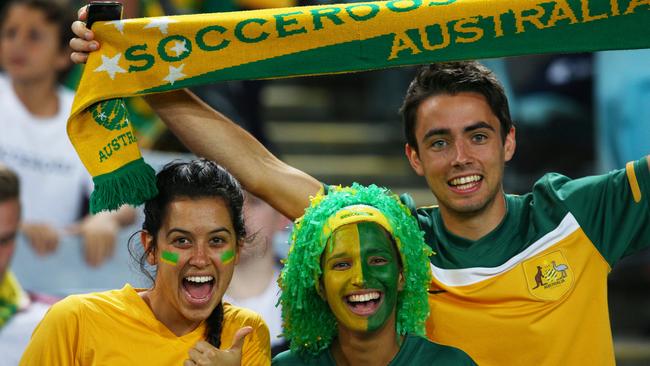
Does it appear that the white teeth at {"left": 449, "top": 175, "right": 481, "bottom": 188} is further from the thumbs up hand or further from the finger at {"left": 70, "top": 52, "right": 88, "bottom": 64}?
the finger at {"left": 70, "top": 52, "right": 88, "bottom": 64}

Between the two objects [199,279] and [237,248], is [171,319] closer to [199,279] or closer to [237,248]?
[199,279]

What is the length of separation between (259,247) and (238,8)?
2.06 m

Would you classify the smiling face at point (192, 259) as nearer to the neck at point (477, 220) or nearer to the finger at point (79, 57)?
the finger at point (79, 57)

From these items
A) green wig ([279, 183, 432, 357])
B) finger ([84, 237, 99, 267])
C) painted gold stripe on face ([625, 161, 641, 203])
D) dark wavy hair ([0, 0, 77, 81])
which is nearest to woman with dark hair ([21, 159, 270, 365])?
green wig ([279, 183, 432, 357])

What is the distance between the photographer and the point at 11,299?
14.8 feet

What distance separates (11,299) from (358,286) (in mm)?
2269

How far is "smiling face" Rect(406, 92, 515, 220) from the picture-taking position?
3004mm

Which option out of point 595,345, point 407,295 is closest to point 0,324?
point 407,295

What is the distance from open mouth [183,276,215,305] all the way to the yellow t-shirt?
4.1 inches

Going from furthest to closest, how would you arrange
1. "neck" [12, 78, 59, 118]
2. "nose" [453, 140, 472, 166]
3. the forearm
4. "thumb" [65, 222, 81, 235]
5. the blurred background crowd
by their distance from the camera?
"neck" [12, 78, 59, 118]
"thumb" [65, 222, 81, 235]
the blurred background crowd
the forearm
"nose" [453, 140, 472, 166]

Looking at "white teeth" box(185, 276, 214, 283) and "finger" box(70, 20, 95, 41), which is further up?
"finger" box(70, 20, 95, 41)

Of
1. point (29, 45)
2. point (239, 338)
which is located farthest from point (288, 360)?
point (29, 45)

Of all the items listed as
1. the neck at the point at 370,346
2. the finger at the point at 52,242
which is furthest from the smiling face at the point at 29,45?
the neck at the point at 370,346

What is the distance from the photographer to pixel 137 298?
2.86m
